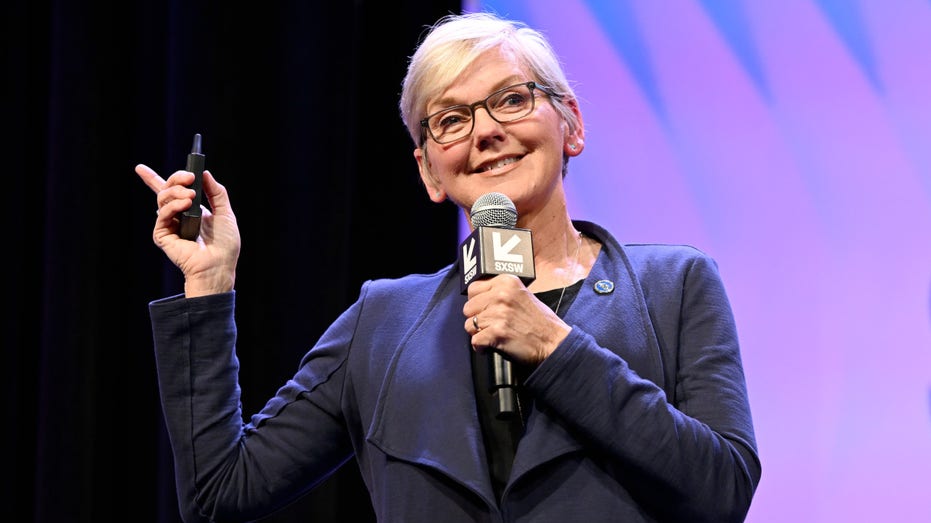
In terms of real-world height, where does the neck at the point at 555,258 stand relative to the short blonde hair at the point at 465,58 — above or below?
below

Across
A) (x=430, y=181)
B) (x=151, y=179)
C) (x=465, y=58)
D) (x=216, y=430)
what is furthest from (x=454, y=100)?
(x=216, y=430)

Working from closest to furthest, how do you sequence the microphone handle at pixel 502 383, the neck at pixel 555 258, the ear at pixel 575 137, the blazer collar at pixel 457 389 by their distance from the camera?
the microphone handle at pixel 502 383
the blazer collar at pixel 457 389
the neck at pixel 555 258
the ear at pixel 575 137

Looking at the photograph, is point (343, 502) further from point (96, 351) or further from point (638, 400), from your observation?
point (638, 400)

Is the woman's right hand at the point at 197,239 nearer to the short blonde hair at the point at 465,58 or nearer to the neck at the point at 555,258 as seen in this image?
the short blonde hair at the point at 465,58

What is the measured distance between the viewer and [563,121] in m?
1.68

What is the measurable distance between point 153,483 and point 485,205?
162cm

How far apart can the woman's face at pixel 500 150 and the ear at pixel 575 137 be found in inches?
2.4

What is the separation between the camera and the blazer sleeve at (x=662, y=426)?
4.01 feet

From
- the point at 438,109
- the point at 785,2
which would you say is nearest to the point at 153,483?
the point at 438,109

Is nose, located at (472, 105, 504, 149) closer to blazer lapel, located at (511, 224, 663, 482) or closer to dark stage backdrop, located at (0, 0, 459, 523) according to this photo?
blazer lapel, located at (511, 224, 663, 482)

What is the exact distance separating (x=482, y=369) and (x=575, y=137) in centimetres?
51

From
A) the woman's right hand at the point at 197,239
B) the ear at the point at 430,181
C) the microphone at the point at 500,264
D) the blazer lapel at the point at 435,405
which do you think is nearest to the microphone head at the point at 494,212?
the microphone at the point at 500,264

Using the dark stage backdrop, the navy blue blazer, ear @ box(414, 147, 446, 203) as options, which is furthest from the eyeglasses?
the dark stage backdrop

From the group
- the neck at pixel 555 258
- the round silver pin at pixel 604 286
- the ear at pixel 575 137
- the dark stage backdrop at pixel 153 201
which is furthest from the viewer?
the dark stage backdrop at pixel 153 201
